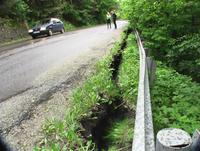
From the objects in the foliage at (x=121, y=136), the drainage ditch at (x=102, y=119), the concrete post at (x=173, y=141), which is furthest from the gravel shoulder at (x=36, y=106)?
the concrete post at (x=173, y=141)

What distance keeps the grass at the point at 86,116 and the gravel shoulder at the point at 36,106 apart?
202mm

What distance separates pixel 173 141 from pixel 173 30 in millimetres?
9577

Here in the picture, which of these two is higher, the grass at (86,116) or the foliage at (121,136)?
the grass at (86,116)

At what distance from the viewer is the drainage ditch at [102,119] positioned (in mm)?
4617

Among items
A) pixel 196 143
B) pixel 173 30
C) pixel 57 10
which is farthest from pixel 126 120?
pixel 57 10

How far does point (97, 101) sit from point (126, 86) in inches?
39.8

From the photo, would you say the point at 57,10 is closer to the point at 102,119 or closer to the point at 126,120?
the point at 102,119

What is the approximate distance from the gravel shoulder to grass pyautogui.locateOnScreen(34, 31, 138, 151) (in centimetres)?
20

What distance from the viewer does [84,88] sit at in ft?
19.9

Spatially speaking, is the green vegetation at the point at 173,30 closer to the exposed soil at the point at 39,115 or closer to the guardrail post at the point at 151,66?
the guardrail post at the point at 151,66

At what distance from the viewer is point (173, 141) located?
1.87 meters

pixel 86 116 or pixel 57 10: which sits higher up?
pixel 57 10

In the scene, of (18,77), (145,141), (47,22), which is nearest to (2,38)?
(47,22)

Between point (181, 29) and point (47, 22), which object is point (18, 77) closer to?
point (181, 29)
